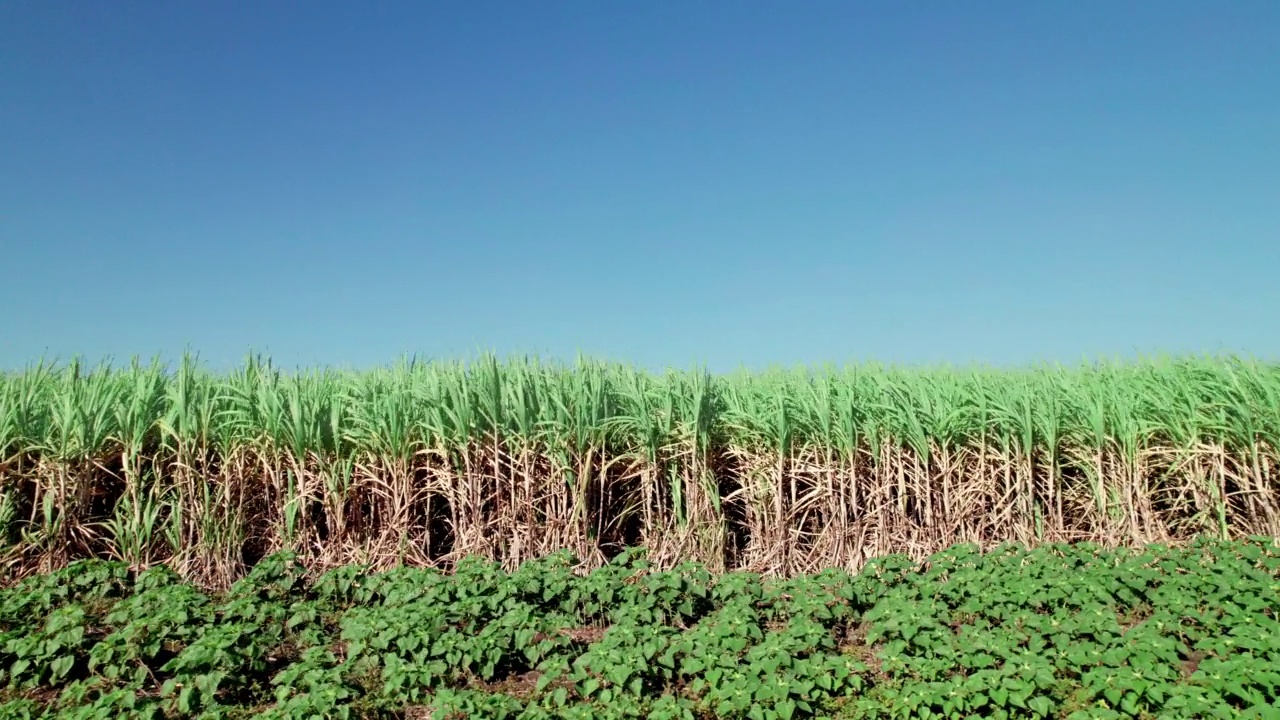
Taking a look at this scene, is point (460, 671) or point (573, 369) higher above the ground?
point (573, 369)

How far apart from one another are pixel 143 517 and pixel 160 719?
340cm

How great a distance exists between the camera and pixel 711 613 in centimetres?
550

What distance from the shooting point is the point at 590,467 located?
6.69 meters

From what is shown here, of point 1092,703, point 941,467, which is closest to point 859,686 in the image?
point 1092,703

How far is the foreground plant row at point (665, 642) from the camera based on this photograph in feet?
13.2

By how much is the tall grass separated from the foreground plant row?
30.2 inches

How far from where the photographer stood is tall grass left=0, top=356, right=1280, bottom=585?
668cm

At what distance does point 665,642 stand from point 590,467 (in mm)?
2351

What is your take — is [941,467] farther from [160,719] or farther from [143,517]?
[143,517]

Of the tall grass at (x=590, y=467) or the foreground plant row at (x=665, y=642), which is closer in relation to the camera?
the foreground plant row at (x=665, y=642)

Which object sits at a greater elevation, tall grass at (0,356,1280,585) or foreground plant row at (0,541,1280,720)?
tall grass at (0,356,1280,585)

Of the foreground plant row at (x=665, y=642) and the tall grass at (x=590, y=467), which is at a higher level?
the tall grass at (x=590, y=467)

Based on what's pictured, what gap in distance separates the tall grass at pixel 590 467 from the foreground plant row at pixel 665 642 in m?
0.77

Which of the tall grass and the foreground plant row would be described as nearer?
the foreground plant row
